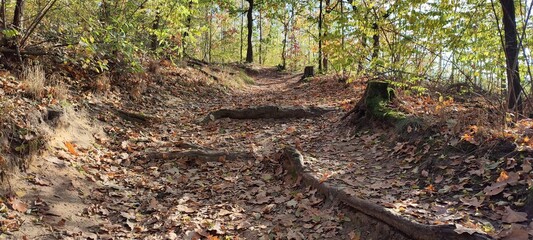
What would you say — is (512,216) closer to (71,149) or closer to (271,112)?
(71,149)

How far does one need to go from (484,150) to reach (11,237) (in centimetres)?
534

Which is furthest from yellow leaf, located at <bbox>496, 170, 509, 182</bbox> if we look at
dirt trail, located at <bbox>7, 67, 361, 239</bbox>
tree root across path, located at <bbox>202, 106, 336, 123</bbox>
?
tree root across path, located at <bbox>202, 106, 336, 123</bbox>

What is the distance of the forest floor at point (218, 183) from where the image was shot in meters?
3.64

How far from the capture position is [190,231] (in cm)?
389

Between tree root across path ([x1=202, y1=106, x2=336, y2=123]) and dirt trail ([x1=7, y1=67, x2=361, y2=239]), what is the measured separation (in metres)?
1.13

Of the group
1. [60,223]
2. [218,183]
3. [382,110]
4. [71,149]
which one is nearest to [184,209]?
[218,183]

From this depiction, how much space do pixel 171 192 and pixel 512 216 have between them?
161 inches

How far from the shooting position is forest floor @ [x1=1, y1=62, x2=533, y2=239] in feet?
12.0

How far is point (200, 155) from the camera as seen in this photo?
605 cm

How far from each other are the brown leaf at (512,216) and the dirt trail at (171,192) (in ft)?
4.62

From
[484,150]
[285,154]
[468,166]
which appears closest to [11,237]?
[285,154]

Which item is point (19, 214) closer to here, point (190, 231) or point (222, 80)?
point (190, 231)

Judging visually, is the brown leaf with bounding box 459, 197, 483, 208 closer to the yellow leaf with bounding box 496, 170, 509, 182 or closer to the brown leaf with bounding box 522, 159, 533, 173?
the yellow leaf with bounding box 496, 170, 509, 182

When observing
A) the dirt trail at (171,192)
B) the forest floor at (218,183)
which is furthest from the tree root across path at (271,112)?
the dirt trail at (171,192)
